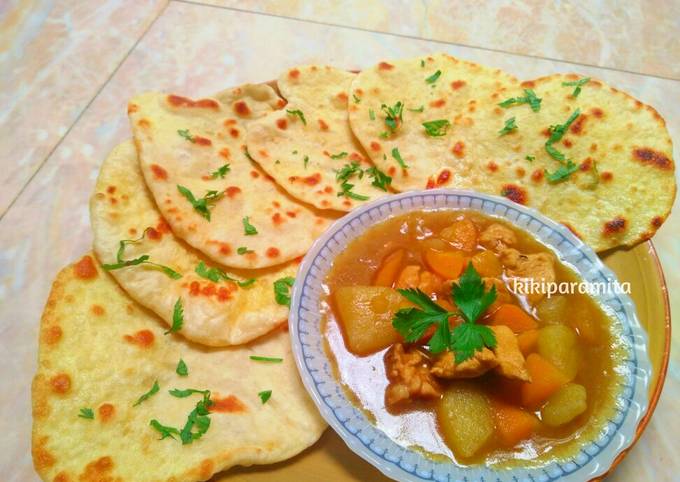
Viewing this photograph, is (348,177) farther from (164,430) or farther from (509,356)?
(164,430)

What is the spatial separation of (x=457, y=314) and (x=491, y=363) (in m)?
0.22

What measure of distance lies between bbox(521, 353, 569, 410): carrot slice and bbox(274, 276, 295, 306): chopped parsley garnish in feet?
3.39

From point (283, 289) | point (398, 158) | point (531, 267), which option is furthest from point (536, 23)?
point (283, 289)

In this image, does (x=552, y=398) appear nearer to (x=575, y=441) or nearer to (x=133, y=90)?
(x=575, y=441)

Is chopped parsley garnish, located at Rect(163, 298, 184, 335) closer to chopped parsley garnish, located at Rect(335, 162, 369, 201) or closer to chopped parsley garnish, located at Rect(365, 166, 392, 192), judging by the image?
chopped parsley garnish, located at Rect(335, 162, 369, 201)

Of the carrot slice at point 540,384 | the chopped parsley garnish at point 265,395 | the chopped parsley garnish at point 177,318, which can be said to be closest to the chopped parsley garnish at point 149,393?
the chopped parsley garnish at point 177,318

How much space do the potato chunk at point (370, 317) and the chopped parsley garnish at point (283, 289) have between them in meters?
0.28

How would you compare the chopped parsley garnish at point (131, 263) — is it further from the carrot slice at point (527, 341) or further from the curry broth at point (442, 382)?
the carrot slice at point (527, 341)

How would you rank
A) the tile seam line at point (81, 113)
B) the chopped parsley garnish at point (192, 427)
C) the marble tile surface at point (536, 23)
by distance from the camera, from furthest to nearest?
the marble tile surface at point (536, 23), the tile seam line at point (81, 113), the chopped parsley garnish at point (192, 427)

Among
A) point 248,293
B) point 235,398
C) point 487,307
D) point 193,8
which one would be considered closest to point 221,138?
point 248,293

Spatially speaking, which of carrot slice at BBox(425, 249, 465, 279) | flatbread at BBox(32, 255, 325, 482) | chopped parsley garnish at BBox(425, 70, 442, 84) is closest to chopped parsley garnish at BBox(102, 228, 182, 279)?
flatbread at BBox(32, 255, 325, 482)

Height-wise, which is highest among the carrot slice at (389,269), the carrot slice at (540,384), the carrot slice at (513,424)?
the carrot slice at (389,269)

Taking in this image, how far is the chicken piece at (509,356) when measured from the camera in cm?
213

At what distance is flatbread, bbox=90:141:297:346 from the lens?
2439mm
